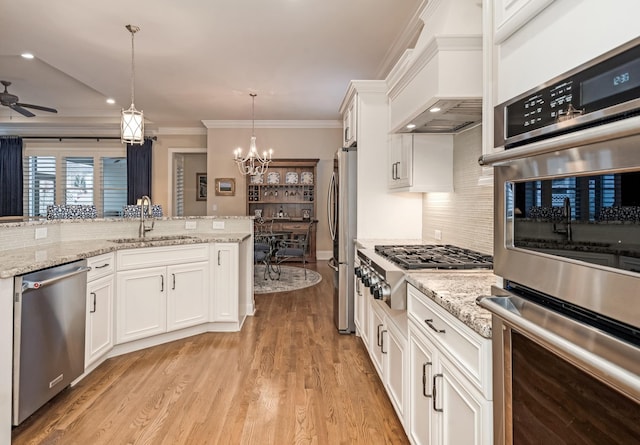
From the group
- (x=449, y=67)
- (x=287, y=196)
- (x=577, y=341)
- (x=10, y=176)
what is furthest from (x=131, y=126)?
(x=10, y=176)

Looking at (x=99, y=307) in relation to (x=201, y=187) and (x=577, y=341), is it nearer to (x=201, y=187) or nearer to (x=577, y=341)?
(x=577, y=341)

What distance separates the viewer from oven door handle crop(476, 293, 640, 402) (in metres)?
0.57

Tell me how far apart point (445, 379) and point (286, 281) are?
4590mm

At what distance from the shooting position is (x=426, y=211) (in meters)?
3.17

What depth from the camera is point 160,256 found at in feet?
10.00

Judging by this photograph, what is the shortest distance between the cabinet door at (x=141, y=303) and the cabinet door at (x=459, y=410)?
96.1 inches

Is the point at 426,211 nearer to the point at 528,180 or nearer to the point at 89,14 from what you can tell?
the point at 528,180

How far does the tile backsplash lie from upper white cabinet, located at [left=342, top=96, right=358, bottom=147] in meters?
0.97

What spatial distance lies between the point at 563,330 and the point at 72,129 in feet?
30.9

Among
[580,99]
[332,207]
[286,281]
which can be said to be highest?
[580,99]

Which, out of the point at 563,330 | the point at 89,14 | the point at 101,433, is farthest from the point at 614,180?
the point at 89,14

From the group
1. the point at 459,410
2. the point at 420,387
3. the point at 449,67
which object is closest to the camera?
the point at 459,410

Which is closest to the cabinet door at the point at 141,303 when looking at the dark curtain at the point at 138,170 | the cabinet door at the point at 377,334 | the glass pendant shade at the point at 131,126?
the glass pendant shade at the point at 131,126

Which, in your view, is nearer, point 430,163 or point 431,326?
point 431,326
